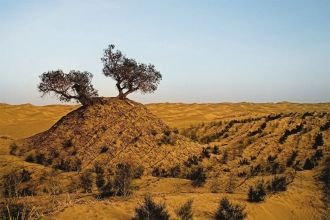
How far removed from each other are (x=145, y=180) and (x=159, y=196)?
4.50 metres

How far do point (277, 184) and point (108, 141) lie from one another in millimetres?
8750

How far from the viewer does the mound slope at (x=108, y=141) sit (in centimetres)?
1783

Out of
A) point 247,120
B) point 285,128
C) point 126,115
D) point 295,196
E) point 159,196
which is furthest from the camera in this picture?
point 247,120

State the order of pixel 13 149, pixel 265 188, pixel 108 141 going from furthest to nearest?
pixel 13 149, pixel 108 141, pixel 265 188

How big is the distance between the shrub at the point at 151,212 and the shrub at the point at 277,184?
4270mm

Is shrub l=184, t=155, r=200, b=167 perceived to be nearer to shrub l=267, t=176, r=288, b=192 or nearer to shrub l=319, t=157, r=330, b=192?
shrub l=319, t=157, r=330, b=192

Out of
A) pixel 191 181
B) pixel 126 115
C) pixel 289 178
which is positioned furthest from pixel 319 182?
pixel 126 115

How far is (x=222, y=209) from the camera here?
9195 millimetres

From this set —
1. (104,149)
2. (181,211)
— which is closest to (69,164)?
(104,149)

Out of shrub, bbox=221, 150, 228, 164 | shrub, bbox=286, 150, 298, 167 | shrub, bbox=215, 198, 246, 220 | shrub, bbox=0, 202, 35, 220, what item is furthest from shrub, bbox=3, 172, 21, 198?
shrub, bbox=286, 150, 298, 167

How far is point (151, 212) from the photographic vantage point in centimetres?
845

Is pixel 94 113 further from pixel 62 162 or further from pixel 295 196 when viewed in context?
pixel 295 196

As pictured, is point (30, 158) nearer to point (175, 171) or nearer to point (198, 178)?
point (175, 171)

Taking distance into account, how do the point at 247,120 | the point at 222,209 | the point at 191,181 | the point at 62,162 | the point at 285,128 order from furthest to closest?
the point at 247,120 < the point at 285,128 < the point at 62,162 < the point at 191,181 < the point at 222,209
